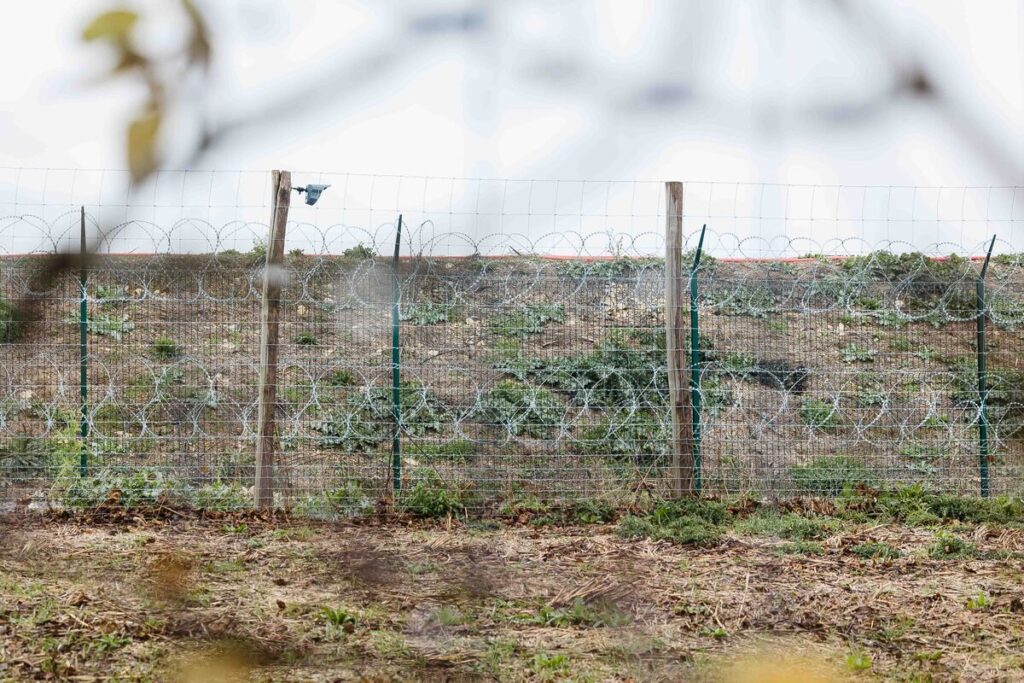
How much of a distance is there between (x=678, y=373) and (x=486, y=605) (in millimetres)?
5748

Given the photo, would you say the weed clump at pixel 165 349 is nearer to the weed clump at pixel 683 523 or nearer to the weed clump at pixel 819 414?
the weed clump at pixel 683 523

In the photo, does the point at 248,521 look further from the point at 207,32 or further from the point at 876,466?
the point at 207,32

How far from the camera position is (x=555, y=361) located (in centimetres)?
741

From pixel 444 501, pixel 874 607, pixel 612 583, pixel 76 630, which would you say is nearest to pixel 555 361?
pixel 444 501

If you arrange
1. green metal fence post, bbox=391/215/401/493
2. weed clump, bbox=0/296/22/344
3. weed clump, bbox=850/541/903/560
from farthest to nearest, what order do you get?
green metal fence post, bbox=391/215/401/493, weed clump, bbox=850/541/903/560, weed clump, bbox=0/296/22/344

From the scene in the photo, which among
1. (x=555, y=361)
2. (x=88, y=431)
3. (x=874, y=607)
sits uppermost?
(x=555, y=361)

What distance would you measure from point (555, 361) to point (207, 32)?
23.1ft

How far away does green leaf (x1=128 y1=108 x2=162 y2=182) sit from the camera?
362 millimetres

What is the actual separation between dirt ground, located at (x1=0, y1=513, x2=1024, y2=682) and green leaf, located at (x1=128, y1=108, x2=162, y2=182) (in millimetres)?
174

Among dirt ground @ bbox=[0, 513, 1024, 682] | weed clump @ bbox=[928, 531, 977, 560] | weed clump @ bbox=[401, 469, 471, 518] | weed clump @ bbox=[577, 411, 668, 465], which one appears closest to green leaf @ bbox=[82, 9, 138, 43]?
dirt ground @ bbox=[0, 513, 1024, 682]

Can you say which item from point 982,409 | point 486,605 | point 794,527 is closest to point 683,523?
point 794,527

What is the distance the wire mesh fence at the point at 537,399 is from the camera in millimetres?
6402

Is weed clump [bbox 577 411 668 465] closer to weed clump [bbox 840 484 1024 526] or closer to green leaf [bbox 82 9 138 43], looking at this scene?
weed clump [bbox 840 484 1024 526]

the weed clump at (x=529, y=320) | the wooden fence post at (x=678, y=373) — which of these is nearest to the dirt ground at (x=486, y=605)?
the wooden fence post at (x=678, y=373)
